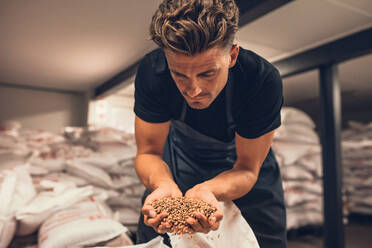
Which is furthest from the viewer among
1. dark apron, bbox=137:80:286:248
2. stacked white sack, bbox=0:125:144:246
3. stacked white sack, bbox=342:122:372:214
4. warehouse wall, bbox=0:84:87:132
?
stacked white sack, bbox=342:122:372:214

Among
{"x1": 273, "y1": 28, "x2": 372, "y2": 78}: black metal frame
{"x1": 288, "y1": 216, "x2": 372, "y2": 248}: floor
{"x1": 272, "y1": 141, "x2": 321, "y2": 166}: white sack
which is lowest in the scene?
{"x1": 288, "y1": 216, "x2": 372, "y2": 248}: floor

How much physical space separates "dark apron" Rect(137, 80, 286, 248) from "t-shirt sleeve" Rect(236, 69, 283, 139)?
0.20ft

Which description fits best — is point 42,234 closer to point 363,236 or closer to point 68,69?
point 68,69

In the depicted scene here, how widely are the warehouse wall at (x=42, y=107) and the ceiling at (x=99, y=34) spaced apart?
39 mm

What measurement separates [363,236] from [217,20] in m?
2.14

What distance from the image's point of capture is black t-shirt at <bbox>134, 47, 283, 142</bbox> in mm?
681

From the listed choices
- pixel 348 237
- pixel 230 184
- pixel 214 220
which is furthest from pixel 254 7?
pixel 348 237

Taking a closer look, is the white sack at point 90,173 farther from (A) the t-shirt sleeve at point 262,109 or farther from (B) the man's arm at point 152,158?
(A) the t-shirt sleeve at point 262,109

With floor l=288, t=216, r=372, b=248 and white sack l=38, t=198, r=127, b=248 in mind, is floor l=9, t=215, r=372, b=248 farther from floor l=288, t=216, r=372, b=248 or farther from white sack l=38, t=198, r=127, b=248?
white sack l=38, t=198, r=127, b=248

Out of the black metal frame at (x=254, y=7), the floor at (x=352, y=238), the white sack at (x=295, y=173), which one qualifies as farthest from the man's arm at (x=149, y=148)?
the white sack at (x=295, y=173)

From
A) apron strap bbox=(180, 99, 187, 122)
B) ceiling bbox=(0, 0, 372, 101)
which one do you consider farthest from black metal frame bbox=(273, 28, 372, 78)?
apron strap bbox=(180, 99, 187, 122)

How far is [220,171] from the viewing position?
791 mm

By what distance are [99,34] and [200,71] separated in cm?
59

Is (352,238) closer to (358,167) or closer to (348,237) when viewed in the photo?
(348,237)
